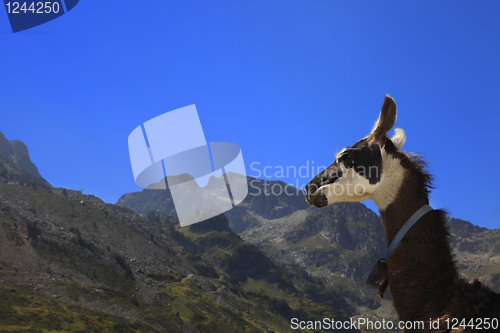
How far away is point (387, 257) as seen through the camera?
20.5ft

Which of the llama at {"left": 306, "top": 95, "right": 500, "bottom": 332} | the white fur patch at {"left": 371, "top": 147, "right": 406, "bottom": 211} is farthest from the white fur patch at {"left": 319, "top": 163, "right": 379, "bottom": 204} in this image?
the white fur patch at {"left": 371, "top": 147, "right": 406, "bottom": 211}

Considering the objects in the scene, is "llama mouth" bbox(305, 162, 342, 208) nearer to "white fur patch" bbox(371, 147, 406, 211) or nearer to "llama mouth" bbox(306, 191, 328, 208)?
"llama mouth" bbox(306, 191, 328, 208)

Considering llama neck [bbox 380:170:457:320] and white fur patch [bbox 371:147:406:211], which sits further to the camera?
white fur patch [bbox 371:147:406:211]

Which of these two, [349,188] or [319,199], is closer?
[349,188]

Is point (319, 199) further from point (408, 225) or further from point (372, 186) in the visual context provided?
point (408, 225)

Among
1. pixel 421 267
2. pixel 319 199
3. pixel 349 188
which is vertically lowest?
pixel 421 267

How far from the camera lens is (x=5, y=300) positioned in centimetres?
15112

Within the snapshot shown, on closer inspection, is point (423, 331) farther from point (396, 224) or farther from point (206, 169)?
point (206, 169)

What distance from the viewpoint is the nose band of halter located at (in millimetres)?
6047

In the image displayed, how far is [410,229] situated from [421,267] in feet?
2.00

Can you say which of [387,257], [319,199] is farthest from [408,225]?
[319,199]

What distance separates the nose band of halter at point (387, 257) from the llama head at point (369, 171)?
0.57 metres

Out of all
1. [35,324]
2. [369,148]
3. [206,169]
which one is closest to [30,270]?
[35,324]

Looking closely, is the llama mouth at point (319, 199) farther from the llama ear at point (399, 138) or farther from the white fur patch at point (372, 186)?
the llama ear at point (399, 138)
